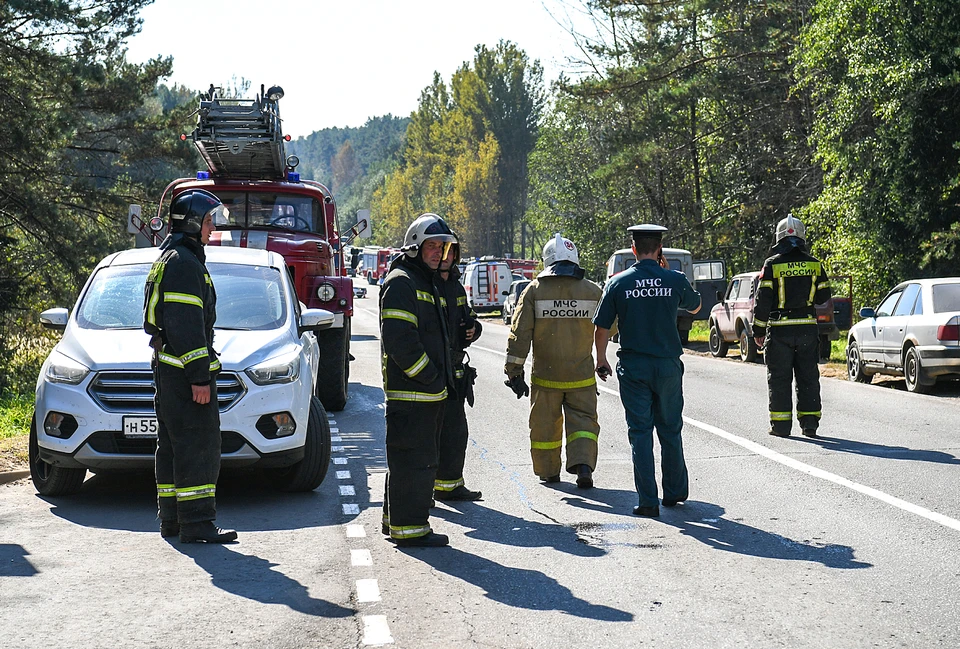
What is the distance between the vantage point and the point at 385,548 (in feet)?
22.9

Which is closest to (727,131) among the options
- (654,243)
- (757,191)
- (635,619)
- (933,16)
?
(757,191)

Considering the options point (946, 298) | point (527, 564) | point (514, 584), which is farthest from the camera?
point (946, 298)

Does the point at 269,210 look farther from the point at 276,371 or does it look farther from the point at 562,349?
the point at 562,349

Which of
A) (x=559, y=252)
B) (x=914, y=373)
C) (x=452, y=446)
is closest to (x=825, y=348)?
(x=914, y=373)

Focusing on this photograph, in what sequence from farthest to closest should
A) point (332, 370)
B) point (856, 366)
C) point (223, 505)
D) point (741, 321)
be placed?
point (741, 321) < point (856, 366) < point (332, 370) < point (223, 505)

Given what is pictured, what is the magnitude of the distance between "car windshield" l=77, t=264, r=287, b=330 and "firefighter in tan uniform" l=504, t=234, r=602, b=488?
2.11 meters

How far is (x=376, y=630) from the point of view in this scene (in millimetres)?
5227

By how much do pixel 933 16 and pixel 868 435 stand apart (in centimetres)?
1381

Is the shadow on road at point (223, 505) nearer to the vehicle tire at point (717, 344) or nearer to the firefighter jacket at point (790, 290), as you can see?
the firefighter jacket at point (790, 290)

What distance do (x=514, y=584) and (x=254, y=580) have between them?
4.54ft

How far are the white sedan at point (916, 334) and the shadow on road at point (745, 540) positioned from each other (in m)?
8.59

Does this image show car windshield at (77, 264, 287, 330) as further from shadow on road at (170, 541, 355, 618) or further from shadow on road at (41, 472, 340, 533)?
shadow on road at (170, 541, 355, 618)

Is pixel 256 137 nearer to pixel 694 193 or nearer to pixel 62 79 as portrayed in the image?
pixel 62 79

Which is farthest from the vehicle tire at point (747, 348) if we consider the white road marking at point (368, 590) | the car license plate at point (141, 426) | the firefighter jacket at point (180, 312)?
the white road marking at point (368, 590)
